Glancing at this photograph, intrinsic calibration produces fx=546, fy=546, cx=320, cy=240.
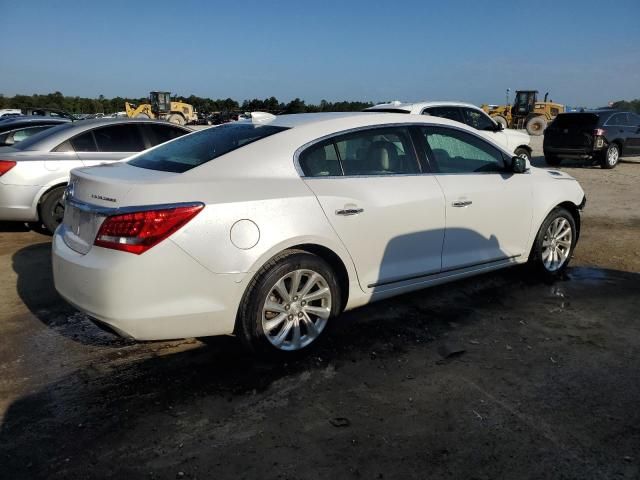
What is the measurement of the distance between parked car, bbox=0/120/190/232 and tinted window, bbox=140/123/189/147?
25 centimetres

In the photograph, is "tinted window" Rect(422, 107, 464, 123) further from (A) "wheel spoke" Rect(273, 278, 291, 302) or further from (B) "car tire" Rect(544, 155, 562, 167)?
(A) "wheel spoke" Rect(273, 278, 291, 302)

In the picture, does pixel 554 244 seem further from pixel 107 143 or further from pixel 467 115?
pixel 467 115

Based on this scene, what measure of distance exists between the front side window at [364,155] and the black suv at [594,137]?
478 inches

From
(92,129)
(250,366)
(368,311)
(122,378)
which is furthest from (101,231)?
(92,129)

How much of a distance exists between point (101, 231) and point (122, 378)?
95 cm

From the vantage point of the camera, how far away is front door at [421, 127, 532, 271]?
13.9 feet

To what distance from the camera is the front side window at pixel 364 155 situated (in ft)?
11.9

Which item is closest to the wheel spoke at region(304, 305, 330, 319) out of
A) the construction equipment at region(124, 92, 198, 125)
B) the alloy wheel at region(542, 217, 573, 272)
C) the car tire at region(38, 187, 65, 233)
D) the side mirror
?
the side mirror

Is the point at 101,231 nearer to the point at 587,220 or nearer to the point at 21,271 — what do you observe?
the point at 21,271

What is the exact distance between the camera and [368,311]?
4.45 m

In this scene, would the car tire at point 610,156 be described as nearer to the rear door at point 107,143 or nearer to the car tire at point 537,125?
the rear door at point 107,143

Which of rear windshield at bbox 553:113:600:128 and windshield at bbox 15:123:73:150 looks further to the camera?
rear windshield at bbox 553:113:600:128

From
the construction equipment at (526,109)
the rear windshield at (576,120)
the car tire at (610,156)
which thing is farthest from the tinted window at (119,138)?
the construction equipment at (526,109)

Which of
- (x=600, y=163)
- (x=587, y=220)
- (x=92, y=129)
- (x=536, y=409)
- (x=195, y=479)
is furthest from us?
(x=600, y=163)
